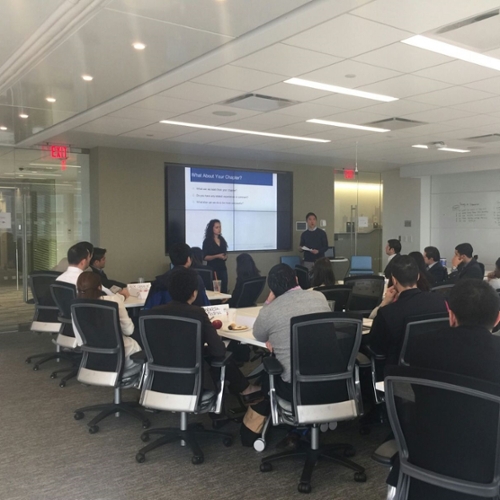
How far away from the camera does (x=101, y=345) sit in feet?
13.1

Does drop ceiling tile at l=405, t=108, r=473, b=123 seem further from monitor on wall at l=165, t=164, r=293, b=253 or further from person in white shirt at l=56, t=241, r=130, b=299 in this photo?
monitor on wall at l=165, t=164, r=293, b=253

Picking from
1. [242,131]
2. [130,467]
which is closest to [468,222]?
[242,131]

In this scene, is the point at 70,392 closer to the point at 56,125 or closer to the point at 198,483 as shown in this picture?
the point at 198,483

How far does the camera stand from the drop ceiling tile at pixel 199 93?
5051mm

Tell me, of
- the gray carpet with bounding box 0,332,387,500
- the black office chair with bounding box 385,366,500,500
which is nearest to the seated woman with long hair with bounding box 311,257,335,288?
the gray carpet with bounding box 0,332,387,500

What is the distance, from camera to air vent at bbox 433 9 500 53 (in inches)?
139

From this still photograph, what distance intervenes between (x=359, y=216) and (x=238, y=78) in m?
8.89

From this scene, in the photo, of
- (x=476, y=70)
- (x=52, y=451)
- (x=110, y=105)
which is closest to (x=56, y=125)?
(x=110, y=105)

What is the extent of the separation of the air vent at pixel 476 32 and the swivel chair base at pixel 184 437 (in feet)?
10.5

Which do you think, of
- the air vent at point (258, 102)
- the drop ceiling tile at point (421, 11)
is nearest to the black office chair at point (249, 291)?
the air vent at point (258, 102)

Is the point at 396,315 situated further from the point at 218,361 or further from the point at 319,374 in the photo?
the point at 218,361

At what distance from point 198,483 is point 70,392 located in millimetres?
2336

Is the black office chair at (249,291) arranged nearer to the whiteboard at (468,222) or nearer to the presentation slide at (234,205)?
the presentation slide at (234,205)

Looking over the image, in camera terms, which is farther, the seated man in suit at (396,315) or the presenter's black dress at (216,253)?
the presenter's black dress at (216,253)
